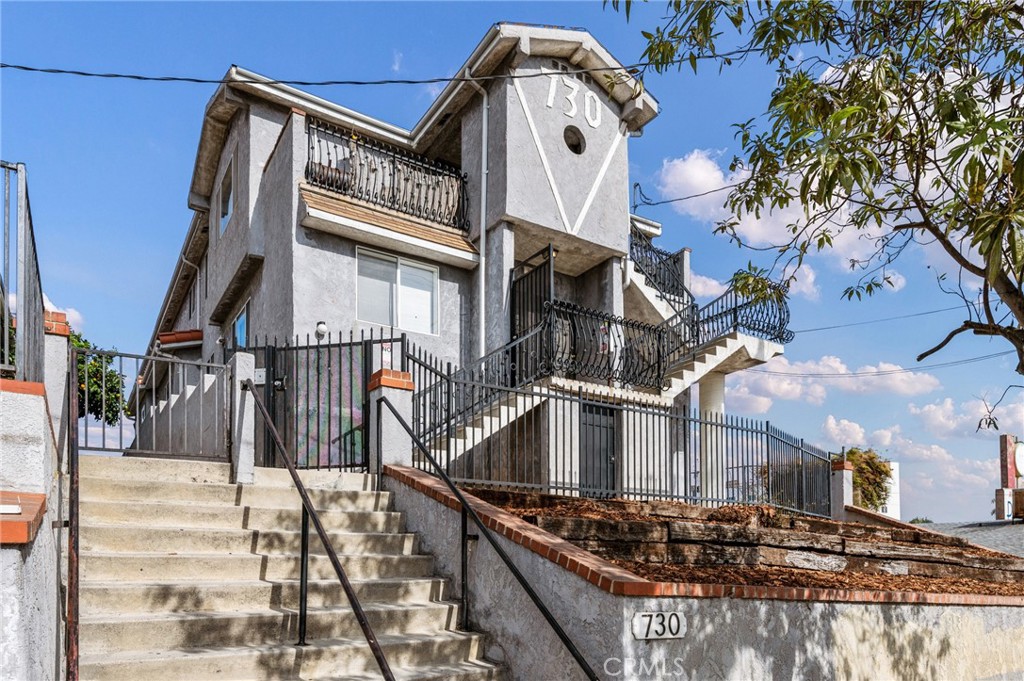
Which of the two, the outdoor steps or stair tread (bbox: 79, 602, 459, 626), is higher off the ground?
the outdoor steps

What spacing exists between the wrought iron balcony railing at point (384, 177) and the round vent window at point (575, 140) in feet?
7.72

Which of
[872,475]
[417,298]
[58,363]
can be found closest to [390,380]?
[58,363]

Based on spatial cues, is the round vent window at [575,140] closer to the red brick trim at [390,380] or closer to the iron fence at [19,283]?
the red brick trim at [390,380]

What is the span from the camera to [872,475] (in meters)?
25.5

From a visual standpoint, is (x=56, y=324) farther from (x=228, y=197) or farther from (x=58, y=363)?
(x=228, y=197)

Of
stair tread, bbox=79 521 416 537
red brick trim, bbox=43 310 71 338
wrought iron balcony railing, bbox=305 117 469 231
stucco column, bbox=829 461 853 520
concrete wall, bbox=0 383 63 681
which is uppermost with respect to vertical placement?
wrought iron balcony railing, bbox=305 117 469 231

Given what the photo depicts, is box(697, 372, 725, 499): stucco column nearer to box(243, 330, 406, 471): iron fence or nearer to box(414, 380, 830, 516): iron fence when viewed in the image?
box(414, 380, 830, 516): iron fence

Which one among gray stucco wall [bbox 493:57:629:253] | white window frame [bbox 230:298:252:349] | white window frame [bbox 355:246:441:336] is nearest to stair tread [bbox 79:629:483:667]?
white window frame [bbox 355:246:441:336]

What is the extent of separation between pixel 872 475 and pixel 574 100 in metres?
17.4

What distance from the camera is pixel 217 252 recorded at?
1664 centimetres

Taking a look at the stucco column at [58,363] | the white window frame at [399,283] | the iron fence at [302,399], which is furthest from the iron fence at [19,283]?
the white window frame at [399,283]

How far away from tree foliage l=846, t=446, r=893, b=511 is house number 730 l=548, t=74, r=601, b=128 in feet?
51.6

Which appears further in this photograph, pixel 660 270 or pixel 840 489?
pixel 660 270

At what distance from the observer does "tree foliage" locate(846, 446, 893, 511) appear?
2505cm
